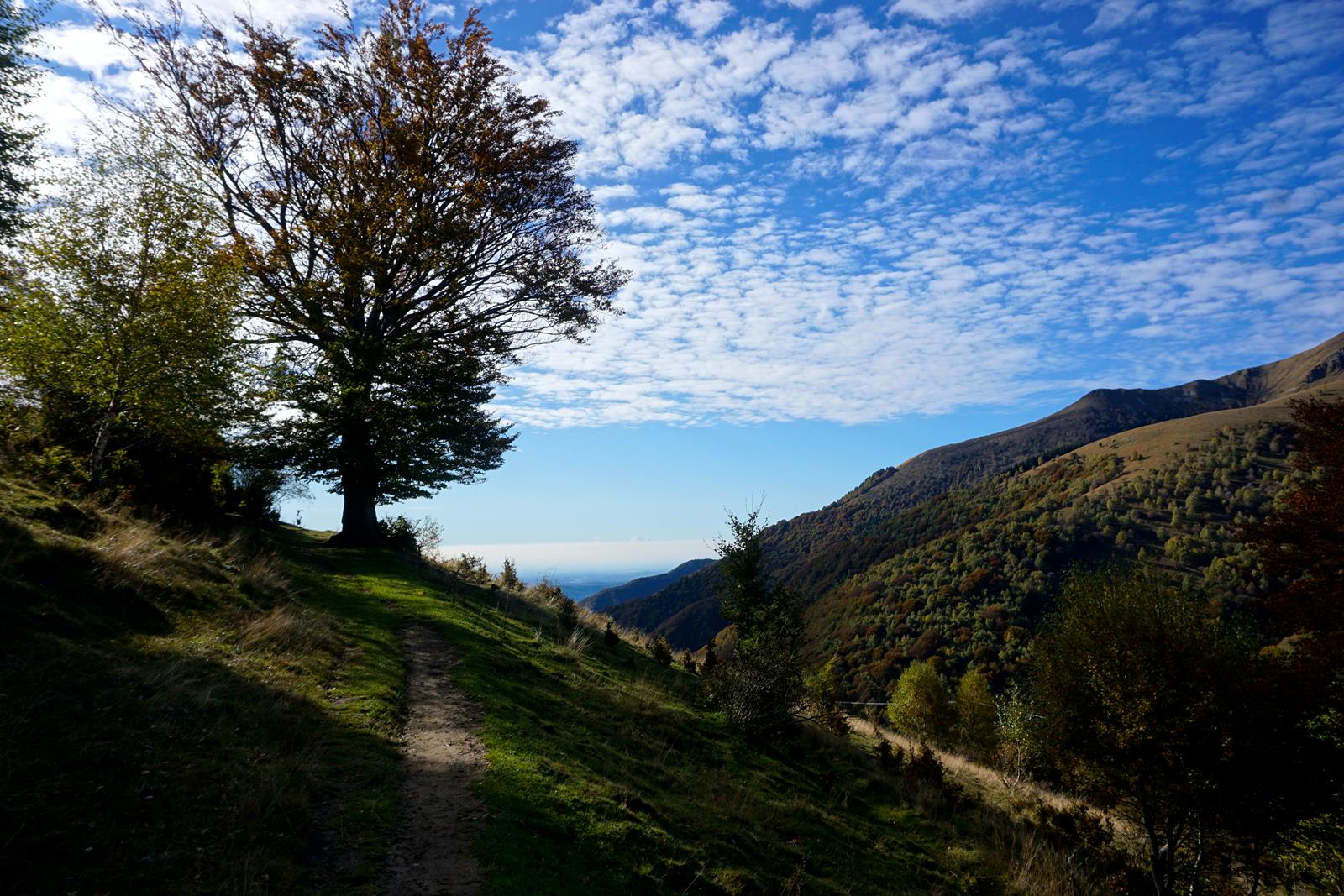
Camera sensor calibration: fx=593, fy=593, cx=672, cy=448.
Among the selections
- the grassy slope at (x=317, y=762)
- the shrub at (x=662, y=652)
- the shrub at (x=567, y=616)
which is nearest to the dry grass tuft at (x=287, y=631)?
the grassy slope at (x=317, y=762)

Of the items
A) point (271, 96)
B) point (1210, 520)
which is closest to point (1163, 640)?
point (271, 96)

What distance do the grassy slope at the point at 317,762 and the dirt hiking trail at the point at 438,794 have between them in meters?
0.22

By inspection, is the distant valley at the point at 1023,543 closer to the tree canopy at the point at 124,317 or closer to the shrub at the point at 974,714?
the shrub at the point at 974,714

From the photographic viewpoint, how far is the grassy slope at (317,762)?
206 inches

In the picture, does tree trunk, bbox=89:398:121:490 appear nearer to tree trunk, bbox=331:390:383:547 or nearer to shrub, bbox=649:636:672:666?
tree trunk, bbox=331:390:383:547

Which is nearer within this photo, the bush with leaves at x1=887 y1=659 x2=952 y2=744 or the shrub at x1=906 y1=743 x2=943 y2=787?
the shrub at x1=906 y1=743 x2=943 y2=787

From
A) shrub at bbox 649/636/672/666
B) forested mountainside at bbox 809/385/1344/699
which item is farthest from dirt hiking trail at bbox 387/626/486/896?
forested mountainside at bbox 809/385/1344/699

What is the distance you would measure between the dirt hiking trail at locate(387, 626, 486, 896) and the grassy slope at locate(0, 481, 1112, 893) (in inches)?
8.8

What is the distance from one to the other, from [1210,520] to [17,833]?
398 ft

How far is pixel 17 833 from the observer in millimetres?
4520

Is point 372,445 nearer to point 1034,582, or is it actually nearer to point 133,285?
point 133,285

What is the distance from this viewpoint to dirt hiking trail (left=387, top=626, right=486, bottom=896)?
5668 millimetres

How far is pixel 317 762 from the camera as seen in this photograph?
23.7ft

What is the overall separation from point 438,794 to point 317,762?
1506 mm
